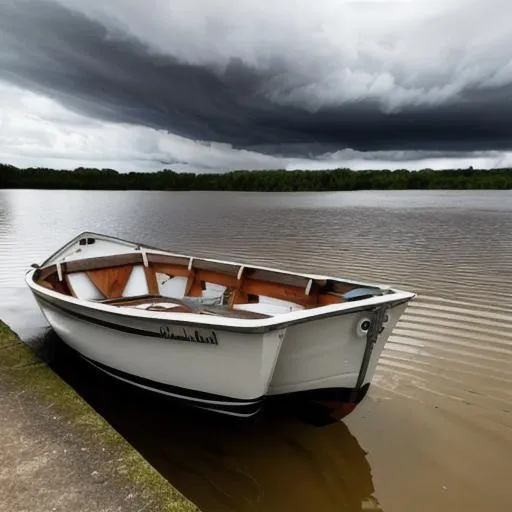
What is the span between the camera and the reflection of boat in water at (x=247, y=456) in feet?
13.1

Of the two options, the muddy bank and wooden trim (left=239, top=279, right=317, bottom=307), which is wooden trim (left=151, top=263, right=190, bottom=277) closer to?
wooden trim (left=239, top=279, right=317, bottom=307)

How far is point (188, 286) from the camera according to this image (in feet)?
24.3

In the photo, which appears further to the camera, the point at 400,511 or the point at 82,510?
the point at 400,511

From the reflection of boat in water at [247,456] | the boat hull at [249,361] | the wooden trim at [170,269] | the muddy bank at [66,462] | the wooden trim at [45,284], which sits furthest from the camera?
the wooden trim at [170,269]

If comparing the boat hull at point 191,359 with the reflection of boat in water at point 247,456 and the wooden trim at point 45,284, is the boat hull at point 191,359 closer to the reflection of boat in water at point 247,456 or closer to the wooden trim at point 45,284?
the reflection of boat in water at point 247,456

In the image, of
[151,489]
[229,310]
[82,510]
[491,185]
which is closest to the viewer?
[82,510]

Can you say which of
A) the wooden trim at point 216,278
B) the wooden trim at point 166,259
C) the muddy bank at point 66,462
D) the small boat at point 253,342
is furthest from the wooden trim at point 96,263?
the muddy bank at point 66,462

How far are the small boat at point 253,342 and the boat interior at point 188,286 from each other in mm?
23

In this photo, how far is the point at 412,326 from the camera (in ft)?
26.0

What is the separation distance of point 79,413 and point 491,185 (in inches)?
4836

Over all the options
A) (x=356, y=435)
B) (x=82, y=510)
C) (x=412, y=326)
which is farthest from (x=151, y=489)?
(x=412, y=326)

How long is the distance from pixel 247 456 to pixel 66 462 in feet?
5.95

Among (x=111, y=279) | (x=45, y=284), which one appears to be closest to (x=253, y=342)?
(x=45, y=284)

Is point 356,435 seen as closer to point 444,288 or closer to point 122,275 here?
point 122,275
